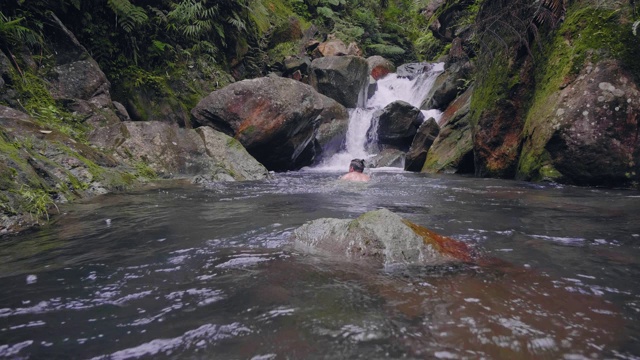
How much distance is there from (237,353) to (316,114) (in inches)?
429

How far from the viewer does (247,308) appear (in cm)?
219

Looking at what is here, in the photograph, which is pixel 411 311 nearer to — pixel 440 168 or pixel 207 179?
pixel 207 179

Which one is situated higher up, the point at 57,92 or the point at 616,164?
the point at 57,92

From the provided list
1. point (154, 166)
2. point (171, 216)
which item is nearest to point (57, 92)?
point (154, 166)

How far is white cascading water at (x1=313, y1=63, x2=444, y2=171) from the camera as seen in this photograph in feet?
49.8

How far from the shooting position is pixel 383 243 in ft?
9.87

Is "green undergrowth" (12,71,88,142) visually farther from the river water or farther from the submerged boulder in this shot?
the submerged boulder

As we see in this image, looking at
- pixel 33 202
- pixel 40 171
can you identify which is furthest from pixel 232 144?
pixel 33 202

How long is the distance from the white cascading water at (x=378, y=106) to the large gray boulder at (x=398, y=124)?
30.7 inches

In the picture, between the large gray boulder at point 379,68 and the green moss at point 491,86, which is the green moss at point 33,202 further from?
the large gray boulder at point 379,68

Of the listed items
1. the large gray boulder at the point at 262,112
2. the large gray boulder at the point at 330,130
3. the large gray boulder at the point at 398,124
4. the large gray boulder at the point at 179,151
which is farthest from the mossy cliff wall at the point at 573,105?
the large gray boulder at the point at 330,130

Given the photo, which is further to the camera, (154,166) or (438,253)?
(154,166)

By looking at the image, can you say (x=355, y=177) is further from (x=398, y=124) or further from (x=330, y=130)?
(x=398, y=124)

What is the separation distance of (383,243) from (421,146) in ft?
33.5
